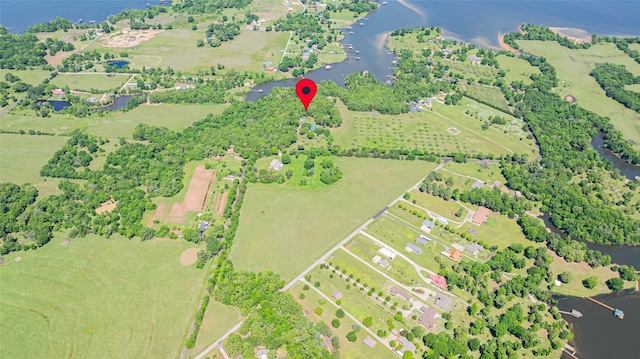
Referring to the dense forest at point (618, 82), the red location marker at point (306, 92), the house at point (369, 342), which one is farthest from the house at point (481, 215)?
the dense forest at point (618, 82)

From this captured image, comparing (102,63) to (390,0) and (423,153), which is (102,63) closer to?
(423,153)

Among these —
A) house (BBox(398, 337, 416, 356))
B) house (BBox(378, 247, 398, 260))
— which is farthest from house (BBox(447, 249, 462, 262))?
house (BBox(398, 337, 416, 356))

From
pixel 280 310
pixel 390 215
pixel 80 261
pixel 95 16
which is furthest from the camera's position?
pixel 95 16

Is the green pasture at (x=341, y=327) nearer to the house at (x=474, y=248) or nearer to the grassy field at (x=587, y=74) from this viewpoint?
the house at (x=474, y=248)

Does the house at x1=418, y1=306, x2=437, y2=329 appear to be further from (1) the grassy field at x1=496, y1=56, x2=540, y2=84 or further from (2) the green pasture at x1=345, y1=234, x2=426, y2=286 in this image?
(1) the grassy field at x1=496, y1=56, x2=540, y2=84

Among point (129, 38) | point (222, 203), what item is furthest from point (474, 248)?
point (129, 38)

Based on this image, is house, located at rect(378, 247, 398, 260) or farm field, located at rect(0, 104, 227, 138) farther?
farm field, located at rect(0, 104, 227, 138)

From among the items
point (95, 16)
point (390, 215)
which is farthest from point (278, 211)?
point (95, 16)
